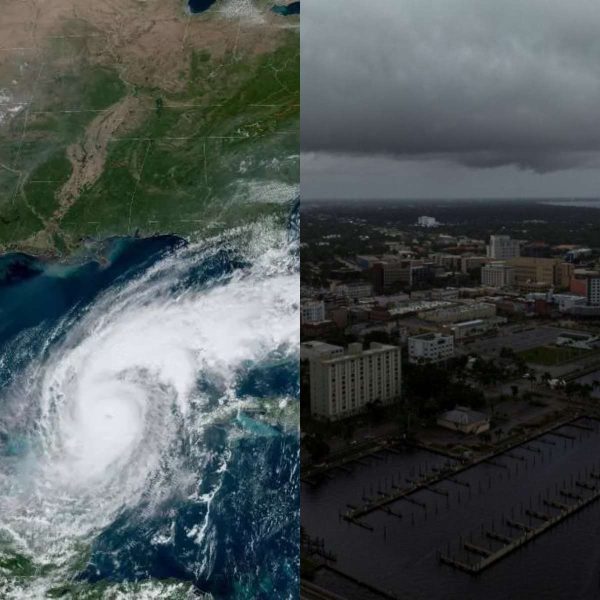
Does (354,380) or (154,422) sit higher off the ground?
(154,422)

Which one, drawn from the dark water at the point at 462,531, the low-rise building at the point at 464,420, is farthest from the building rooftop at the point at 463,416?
the dark water at the point at 462,531

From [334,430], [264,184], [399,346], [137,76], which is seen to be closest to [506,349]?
[399,346]

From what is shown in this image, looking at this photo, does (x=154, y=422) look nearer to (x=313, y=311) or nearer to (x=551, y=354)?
(x=313, y=311)

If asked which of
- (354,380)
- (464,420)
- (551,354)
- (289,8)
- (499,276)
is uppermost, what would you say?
(289,8)

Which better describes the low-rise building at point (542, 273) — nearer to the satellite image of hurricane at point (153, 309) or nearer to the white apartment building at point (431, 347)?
the white apartment building at point (431, 347)

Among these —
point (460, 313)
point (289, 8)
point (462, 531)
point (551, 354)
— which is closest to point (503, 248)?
point (460, 313)

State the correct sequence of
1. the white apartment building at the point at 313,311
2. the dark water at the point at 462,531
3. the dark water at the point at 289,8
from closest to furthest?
the dark water at the point at 289,8 < the dark water at the point at 462,531 < the white apartment building at the point at 313,311

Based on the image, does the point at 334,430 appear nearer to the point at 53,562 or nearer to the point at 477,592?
the point at 477,592

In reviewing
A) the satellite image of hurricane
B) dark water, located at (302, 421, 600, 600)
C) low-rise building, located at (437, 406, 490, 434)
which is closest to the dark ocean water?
the satellite image of hurricane
